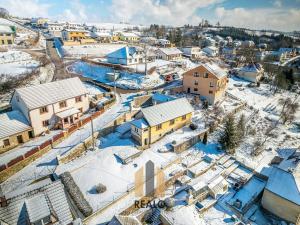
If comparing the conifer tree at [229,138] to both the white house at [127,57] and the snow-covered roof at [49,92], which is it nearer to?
the snow-covered roof at [49,92]

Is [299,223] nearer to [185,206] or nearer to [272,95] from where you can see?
[185,206]

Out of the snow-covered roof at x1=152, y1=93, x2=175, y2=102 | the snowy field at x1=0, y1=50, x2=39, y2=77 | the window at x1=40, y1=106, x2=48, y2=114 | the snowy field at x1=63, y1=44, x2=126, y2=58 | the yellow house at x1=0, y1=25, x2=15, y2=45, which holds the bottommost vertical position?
the snow-covered roof at x1=152, y1=93, x2=175, y2=102

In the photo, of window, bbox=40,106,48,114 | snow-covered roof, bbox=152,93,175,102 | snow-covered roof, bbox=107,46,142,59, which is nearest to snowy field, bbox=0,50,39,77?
window, bbox=40,106,48,114

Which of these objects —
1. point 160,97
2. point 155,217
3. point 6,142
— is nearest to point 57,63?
point 160,97

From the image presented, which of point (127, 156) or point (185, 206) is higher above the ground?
point (127, 156)

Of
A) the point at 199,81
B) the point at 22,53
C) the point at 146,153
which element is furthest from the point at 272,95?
the point at 22,53

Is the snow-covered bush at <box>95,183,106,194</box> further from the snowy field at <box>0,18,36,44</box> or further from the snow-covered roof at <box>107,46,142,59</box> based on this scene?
the snowy field at <box>0,18,36,44</box>
